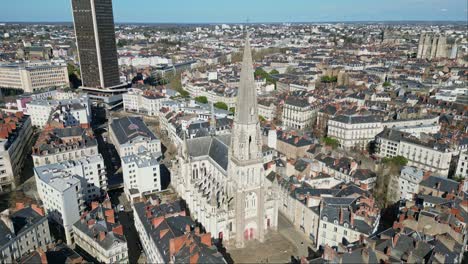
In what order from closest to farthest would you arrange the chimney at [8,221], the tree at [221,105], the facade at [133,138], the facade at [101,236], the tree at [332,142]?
the chimney at [8,221] < the facade at [101,236] < the facade at [133,138] < the tree at [332,142] < the tree at [221,105]

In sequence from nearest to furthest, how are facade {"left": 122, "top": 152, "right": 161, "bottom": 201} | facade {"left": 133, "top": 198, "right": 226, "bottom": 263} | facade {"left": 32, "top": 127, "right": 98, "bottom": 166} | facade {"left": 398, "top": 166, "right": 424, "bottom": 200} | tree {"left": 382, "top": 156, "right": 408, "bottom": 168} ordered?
facade {"left": 133, "top": 198, "right": 226, "bottom": 263}
facade {"left": 398, "top": 166, "right": 424, "bottom": 200}
facade {"left": 122, "top": 152, "right": 161, "bottom": 201}
facade {"left": 32, "top": 127, "right": 98, "bottom": 166}
tree {"left": 382, "top": 156, "right": 408, "bottom": 168}

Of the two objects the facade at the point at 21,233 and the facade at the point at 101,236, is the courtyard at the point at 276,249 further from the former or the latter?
the facade at the point at 21,233

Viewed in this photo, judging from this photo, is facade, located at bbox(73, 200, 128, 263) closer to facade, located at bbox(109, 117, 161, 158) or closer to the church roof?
the church roof

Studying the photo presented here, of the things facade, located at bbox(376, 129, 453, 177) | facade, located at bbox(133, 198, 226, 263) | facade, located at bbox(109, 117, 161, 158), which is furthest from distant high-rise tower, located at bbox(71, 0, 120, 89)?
facade, located at bbox(376, 129, 453, 177)

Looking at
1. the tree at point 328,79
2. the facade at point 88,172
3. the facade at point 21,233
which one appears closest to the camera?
the facade at point 21,233

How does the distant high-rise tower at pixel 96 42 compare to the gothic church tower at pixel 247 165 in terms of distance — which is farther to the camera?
the distant high-rise tower at pixel 96 42

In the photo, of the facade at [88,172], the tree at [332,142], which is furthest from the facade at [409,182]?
the facade at [88,172]

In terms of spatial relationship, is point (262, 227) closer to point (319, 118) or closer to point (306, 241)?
point (306, 241)
